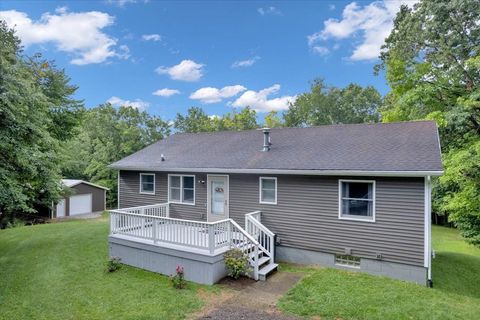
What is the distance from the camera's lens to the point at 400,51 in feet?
56.3

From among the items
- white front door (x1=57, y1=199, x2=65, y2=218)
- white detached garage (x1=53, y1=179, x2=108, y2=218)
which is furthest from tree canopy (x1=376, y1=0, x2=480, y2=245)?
white front door (x1=57, y1=199, x2=65, y2=218)

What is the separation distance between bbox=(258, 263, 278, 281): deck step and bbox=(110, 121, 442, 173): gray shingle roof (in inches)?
111

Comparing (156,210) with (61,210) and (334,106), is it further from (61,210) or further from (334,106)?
(334,106)

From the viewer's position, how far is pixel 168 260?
8.31 m

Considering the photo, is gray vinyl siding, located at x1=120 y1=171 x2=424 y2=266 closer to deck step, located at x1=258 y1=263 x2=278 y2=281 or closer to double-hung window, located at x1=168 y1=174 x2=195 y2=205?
double-hung window, located at x1=168 y1=174 x2=195 y2=205

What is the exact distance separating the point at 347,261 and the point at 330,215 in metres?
1.38

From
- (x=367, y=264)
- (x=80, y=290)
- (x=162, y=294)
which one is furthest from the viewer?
(x=367, y=264)

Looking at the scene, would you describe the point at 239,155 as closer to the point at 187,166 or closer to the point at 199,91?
the point at 187,166

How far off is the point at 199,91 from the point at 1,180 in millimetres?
39320

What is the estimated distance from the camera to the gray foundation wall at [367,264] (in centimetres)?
786

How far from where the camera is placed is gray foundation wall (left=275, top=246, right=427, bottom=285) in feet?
25.8

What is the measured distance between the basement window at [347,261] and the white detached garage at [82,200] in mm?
24722

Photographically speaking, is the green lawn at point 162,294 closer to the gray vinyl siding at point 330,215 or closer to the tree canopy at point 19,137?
the gray vinyl siding at point 330,215

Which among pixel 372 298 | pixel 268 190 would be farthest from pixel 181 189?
pixel 372 298
